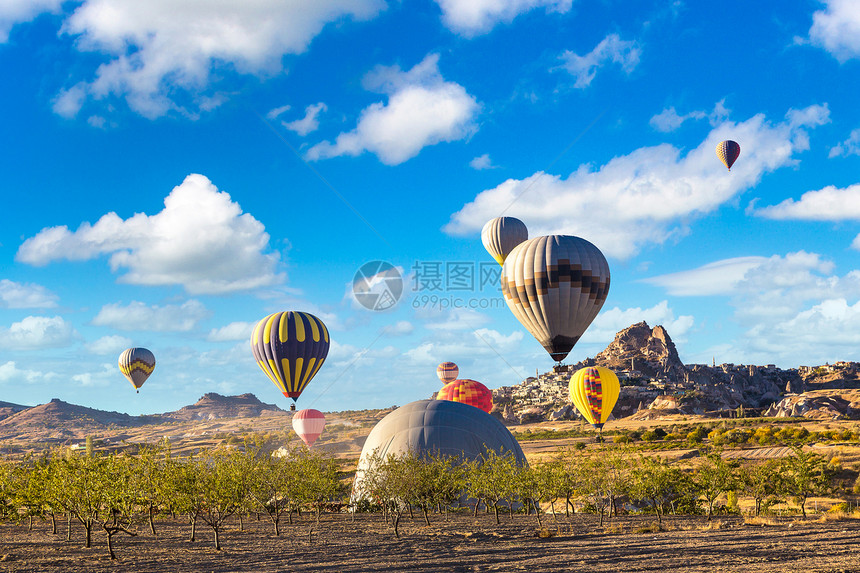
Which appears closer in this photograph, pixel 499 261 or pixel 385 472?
pixel 385 472

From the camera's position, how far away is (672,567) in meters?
23.0

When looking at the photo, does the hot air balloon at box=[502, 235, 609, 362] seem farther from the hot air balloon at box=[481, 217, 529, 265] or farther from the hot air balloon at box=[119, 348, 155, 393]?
the hot air balloon at box=[119, 348, 155, 393]

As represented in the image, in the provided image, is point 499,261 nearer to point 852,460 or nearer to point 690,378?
point 852,460

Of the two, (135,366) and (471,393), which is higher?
(135,366)

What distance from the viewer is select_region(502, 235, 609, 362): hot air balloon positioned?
4572 cm

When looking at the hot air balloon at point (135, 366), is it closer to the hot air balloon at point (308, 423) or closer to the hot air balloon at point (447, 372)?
the hot air balloon at point (308, 423)

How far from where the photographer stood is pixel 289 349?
191ft

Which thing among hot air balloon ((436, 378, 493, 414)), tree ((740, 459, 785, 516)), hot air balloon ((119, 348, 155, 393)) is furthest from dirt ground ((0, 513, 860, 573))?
hot air balloon ((119, 348, 155, 393))

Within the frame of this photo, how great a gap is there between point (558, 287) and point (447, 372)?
231ft

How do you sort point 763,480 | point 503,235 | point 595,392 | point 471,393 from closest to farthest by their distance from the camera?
point 763,480 < point 503,235 < point 471,393 < point 595,392

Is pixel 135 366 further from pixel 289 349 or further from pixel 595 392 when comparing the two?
pixel 595 392

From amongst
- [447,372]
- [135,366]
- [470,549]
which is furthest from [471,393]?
[135,366]

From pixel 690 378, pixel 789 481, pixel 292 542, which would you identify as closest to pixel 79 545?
pixel 292 542

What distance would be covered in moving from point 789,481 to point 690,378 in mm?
166534
